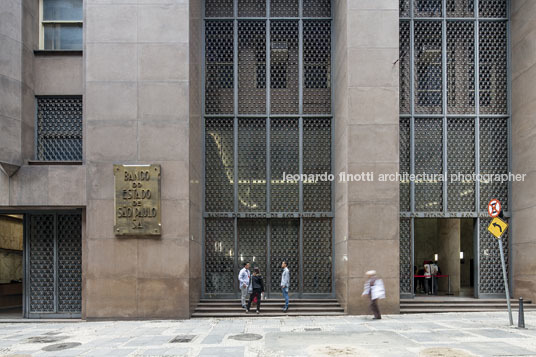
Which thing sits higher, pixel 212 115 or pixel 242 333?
pixel 212 115

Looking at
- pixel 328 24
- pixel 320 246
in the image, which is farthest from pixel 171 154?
pixel 328 24

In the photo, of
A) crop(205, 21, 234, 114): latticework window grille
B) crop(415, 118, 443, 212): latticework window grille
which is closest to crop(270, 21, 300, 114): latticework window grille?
crop(205, 21, 234, 114): latticework window grille

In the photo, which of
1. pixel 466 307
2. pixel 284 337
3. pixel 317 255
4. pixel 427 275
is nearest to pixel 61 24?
pixel 317 255

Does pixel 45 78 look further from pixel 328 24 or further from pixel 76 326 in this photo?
pixel 328 24

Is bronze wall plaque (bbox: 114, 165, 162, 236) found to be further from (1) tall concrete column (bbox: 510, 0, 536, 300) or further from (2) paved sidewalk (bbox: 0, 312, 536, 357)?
(1) tall concrete column (bbox: 510, 0, 536, 300)

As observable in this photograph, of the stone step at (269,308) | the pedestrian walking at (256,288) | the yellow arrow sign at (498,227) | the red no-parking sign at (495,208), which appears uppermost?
the red no-parking sign at (495,208)

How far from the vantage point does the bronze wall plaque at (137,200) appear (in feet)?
43.0

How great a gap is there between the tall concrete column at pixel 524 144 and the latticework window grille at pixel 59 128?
48.1 feet

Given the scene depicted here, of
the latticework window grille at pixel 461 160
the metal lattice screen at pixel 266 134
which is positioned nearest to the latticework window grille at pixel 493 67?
the latticework window grille at pixel 461 160

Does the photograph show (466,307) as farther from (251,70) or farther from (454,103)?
(251,70)

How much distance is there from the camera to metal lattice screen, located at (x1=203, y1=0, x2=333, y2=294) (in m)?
15.1

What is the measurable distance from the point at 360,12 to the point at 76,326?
12.6m

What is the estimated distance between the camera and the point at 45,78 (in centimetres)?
1402

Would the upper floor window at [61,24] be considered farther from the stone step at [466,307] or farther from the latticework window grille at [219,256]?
the stone step at [466,307]
